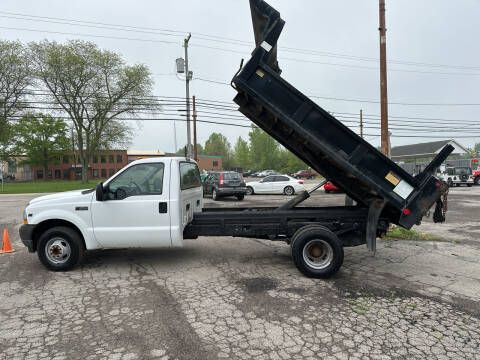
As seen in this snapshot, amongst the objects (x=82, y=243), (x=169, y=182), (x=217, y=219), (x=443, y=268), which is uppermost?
(x=169, y=182)

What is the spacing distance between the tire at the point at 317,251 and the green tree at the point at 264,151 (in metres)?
68.3

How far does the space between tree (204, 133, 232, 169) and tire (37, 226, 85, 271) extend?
3508 inches

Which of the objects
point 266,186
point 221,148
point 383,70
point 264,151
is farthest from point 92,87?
point 221,148

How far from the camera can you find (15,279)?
4.68m

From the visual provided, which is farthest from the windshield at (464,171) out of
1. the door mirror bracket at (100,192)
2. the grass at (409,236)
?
the door mirror bracket at (100,192)

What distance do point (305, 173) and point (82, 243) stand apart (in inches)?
2041

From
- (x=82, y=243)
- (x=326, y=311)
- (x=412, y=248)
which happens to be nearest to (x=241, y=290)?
(x=326, y=311)

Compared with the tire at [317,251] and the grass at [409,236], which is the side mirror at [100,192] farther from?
the grass at [409,236]

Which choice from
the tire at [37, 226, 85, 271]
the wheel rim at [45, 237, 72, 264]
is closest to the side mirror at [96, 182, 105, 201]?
the tire at [37, 226, 85, 271]

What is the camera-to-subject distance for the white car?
1934cm

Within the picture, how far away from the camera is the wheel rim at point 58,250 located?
4848 mm

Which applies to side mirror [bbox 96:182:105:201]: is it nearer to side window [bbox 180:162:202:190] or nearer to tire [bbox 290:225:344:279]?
side window [bbox 180:162:202:190]

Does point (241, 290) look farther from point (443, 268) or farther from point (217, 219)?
point (443, 268)

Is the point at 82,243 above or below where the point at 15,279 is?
above
